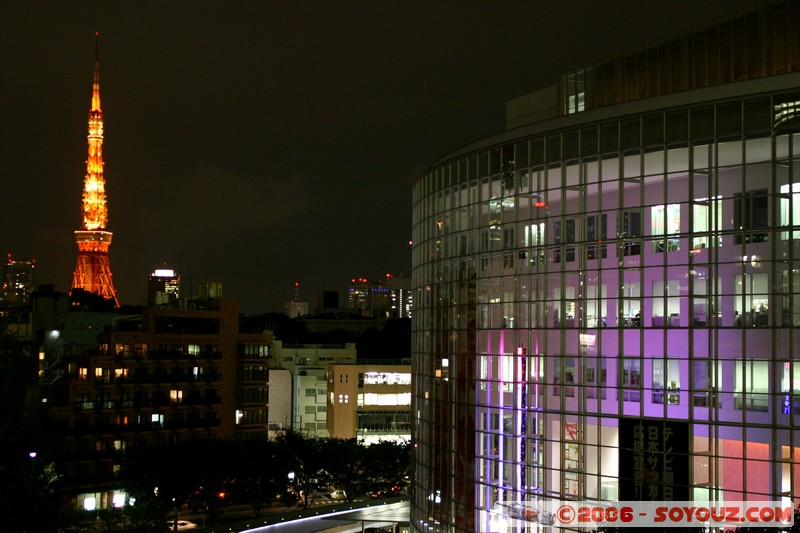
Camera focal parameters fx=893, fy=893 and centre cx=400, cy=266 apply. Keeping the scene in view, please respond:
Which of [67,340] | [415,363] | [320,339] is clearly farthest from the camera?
[320,339]

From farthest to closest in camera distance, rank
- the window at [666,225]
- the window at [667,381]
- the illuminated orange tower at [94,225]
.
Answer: the illuminated orange tower at [94,225]
the window at [666,225]
the window at [667,381]

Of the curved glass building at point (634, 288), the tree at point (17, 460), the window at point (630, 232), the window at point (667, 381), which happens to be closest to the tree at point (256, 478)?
the curved glass building at point (634, 288)

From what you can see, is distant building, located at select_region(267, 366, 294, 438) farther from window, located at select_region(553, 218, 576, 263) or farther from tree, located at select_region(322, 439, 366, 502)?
window, located at select_region(553, 218, 576, 263)

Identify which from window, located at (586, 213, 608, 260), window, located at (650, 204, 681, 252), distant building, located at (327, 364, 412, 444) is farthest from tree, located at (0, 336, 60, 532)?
distant building, located at (327, 364, 412, 444)

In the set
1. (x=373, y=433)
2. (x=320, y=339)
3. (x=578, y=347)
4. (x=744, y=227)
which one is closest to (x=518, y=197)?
(x=578, y=347)

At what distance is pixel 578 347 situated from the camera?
101 ft

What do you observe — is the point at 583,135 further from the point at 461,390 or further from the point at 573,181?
the point at 461,390

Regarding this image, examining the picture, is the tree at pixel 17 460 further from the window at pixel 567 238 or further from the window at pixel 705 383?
the window at pixel 705 383

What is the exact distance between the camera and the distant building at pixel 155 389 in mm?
62781

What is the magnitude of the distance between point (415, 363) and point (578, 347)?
11.6 metres

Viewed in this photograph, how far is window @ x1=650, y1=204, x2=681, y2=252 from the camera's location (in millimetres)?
28453

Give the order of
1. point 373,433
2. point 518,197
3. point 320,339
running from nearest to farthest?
1. point 518,197
2. point 373,433
3. point 320,339

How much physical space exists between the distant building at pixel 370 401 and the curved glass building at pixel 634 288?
2135 inches

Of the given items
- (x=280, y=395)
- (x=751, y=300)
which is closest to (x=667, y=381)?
(x=751, y=300)
